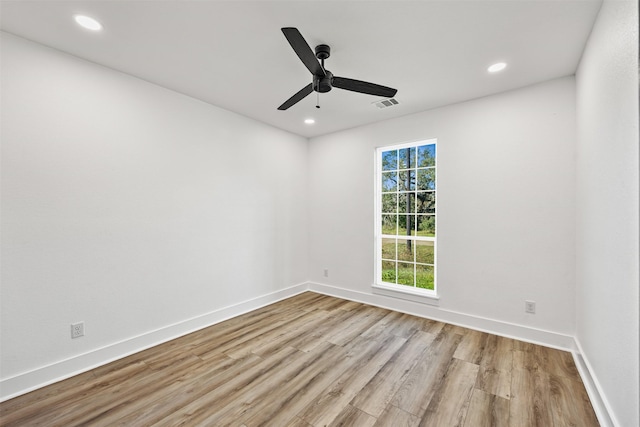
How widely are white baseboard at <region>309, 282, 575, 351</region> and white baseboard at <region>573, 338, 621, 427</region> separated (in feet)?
0.81

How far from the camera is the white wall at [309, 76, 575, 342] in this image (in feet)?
8.77

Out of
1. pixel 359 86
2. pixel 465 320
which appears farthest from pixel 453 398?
pixel 359 86

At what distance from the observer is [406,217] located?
3.90 meters

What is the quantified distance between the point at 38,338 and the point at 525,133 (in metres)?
4.96

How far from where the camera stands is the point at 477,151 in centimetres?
316

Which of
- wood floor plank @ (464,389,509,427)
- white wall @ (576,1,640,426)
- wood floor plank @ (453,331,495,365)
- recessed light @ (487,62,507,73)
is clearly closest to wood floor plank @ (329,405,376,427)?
wood floor plank @ (464,389,509,427)

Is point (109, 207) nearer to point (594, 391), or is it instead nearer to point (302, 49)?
point (302, 49)

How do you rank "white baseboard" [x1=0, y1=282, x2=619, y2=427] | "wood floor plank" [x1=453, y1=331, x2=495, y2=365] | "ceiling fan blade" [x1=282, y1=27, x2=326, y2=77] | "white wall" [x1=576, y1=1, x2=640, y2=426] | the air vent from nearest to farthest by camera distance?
"white wall" [x1=576, y1=1, x2=640, y2=426]
"ceiling fan blade" [x1=282, y1=27, x2=326, y2=77]
"white baseboard" [x1=0, y1=282, x2=619, y2=427]
"wood floor plank" [x1=453, y1=331, x2=495, y2=365]
the air vent

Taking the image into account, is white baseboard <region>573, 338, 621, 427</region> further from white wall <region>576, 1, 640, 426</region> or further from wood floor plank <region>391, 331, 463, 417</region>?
wood floor plank <region>391, 331, 463, 417</region>

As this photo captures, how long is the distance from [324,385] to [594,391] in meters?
1.96

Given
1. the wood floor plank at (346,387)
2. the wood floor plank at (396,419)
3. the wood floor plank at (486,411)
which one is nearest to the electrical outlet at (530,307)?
the wood floor plank at (486,411)

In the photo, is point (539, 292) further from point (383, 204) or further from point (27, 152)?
point (27, 152)

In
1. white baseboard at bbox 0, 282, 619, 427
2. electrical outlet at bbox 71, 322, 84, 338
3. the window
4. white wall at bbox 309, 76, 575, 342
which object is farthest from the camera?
the window

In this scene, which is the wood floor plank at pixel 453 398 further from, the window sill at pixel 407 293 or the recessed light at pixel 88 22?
the recessed light at pixel 88 22
